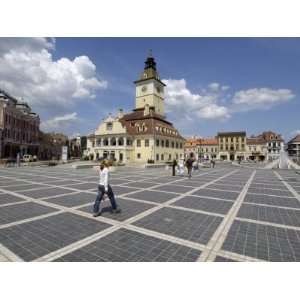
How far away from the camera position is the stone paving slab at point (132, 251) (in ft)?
13.4

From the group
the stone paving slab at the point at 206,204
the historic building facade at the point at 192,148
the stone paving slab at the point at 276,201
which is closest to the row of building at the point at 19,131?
the stone paving slab at the point at 206,204

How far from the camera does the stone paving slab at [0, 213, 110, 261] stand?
4.39 metres

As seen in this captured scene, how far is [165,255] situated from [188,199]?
5.40 m

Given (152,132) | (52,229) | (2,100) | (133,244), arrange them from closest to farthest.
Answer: (133,244)
(52,229)
(152,132)
(2,100)

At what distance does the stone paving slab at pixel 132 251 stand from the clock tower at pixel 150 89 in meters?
53.9

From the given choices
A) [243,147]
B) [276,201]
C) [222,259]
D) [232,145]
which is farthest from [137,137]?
[243,147]

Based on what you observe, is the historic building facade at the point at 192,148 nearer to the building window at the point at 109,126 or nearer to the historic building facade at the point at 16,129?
the building window at the point at 109,126

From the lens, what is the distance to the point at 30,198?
9234 mm

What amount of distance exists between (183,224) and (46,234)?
395 centimetres

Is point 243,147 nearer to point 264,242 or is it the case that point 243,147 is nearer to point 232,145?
point 232,145

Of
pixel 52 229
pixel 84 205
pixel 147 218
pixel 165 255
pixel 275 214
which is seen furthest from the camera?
pixel 84 205

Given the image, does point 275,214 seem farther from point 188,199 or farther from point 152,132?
point 152,132

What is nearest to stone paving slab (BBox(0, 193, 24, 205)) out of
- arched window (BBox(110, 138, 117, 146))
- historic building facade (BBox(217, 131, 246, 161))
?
arched window (BBox(110, 138, 117, 146))

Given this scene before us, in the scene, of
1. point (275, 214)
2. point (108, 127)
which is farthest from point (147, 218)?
point (108, 127)
